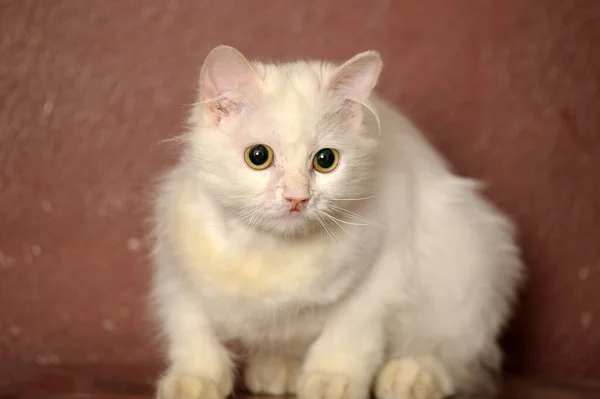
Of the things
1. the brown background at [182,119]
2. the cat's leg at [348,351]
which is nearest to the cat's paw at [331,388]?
the cat's leg at [348,351]

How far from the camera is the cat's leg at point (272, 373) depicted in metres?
1.63

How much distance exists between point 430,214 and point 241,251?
437 millimetres

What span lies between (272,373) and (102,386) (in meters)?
0.37

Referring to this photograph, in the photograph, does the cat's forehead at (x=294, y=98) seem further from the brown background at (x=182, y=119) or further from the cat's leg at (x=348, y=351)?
the brown background at (x=182, y=119)

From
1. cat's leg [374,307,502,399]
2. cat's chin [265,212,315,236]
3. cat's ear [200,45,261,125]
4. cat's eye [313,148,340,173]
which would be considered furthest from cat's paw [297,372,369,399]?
cat's ear [200,45,261,125]

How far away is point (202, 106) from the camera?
56.2 inches

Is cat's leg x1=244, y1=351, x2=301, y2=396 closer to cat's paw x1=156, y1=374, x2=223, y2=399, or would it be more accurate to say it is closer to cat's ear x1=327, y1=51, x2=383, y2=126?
cat's paw x1=156, y1=374, x2=223, y2=399

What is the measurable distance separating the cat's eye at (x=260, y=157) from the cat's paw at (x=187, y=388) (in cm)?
42

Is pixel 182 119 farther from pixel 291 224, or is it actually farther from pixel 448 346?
pixel 448 346

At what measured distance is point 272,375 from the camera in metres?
1.63

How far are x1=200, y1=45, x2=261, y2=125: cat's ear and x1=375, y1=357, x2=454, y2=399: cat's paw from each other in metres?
0.59

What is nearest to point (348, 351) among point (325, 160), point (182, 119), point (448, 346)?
point (448, 346)

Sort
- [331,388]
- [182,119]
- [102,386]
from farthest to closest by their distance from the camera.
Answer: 1. [182,119]
2. [102,386]
3. [331,388]

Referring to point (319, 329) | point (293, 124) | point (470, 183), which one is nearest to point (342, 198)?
point (293, 124)
